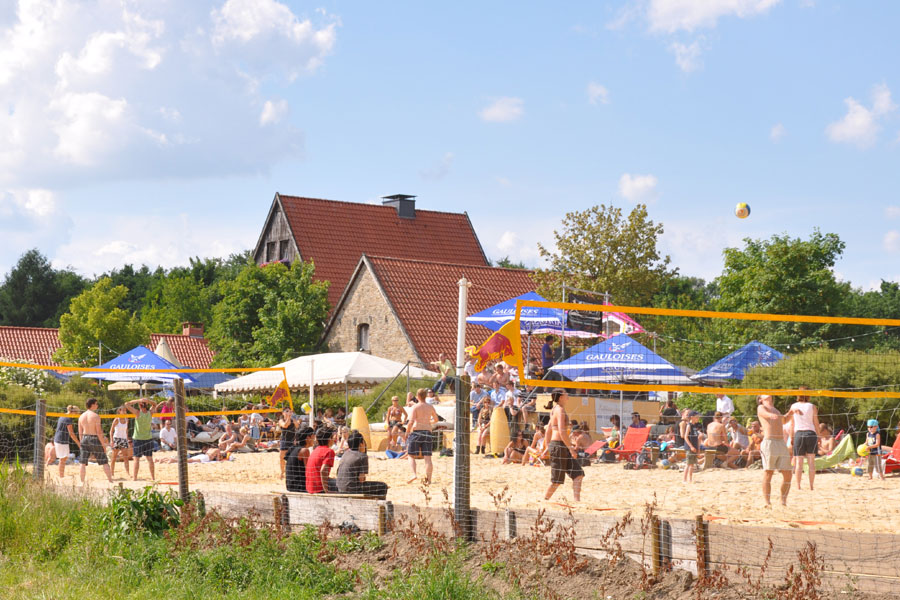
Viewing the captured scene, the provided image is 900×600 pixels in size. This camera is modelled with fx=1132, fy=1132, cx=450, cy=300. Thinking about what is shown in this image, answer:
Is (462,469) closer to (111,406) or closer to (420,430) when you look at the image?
(420,430)

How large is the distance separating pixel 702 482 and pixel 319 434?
5.77 m

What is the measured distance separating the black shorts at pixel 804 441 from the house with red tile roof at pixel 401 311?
24371mm

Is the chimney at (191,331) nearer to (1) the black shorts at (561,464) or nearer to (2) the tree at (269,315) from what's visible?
(2) the tree at (269,315)

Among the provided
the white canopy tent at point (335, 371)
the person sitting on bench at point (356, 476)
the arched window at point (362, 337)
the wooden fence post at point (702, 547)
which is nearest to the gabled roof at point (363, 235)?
the arched window at point (362, 337)

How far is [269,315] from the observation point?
42.2m

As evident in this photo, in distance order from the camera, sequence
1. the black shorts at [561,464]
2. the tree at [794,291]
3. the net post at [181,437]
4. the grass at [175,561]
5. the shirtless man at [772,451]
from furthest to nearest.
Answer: the tree at [794,291] → the shirtless man at [772,451] → the black shorts at [561,464] → the net post at [181,437] → the grass at [175,561]

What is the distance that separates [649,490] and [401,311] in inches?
989

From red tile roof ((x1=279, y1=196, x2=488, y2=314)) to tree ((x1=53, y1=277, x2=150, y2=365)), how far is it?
8634 millimetres

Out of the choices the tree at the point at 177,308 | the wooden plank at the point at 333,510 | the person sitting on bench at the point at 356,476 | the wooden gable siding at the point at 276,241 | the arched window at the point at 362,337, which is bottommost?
the wooden plank at the point at 333,510

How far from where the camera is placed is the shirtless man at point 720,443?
698 inches

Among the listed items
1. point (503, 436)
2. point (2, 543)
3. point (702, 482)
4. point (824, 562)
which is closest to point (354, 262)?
point (503, 436)

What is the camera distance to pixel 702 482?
52.6 feet

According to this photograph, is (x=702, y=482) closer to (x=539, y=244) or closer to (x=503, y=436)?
(x=503, y=436)

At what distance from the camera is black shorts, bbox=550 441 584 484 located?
42.9ft
